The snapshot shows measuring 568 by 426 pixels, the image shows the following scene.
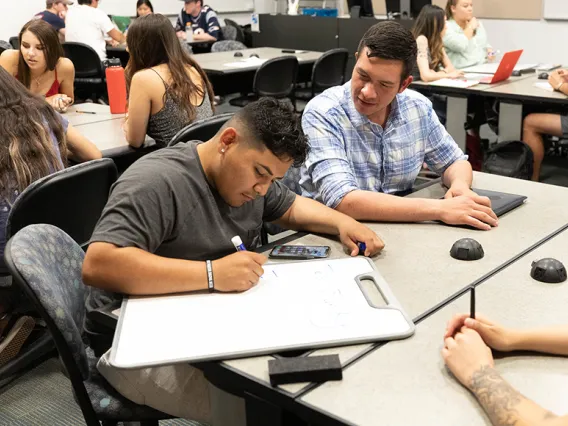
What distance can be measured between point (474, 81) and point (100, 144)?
7.91 ft

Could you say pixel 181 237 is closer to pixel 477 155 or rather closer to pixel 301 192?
pixel 301 192

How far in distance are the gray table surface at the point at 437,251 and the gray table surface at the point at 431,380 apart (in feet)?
0.19

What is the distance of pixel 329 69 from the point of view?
5414mm

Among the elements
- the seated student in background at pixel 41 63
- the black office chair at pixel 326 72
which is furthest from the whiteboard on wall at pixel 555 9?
the seated student in background at pixel 41 63

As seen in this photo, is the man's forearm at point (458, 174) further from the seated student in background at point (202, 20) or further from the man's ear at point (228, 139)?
the seated student in background at point (202, 20)

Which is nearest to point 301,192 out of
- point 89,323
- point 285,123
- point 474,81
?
point 285,123

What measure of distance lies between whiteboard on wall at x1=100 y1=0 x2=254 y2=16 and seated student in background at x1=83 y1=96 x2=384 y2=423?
22.0ft

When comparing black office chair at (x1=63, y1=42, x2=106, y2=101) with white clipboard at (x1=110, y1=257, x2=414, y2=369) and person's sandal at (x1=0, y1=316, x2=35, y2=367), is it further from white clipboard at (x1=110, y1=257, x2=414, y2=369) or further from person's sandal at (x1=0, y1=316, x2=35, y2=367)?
white clipboard at (x1=110, y1=257, x2=414, y2=369)

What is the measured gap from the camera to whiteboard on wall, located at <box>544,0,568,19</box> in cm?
662

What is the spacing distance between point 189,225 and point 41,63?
7.73ft

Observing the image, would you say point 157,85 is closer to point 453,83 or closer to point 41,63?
point 41,63

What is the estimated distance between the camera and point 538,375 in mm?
1113

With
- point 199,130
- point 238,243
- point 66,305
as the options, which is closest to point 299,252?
point 238,243

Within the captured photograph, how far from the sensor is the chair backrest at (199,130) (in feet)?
7.61
